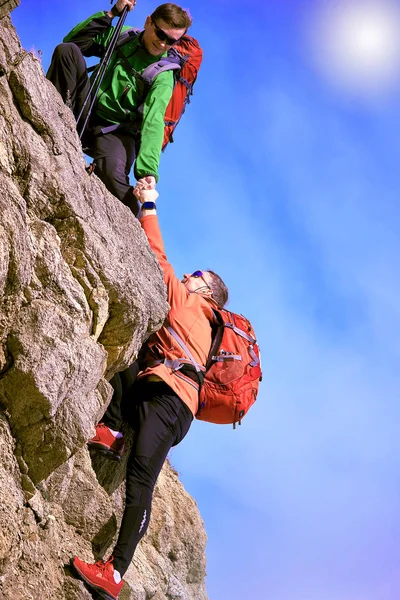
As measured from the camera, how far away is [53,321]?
6207 mm

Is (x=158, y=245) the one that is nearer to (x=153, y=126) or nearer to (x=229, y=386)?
(x=153, y=126)

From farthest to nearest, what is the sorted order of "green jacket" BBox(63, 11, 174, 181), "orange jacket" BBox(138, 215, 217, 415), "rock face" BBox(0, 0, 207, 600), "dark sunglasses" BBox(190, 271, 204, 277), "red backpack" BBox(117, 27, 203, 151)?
1. "dark sunglasses" BBox(190, 271, 204, 277)
2. "red backpack" BBox(117, 27, 203, 151)
3. "green jacket" BBox(63, 11, 174, 181)
4. "orange jacket" BBox(138, 215, 217, 415)
5. "rock face" BBox(0, 0, 207, 600)

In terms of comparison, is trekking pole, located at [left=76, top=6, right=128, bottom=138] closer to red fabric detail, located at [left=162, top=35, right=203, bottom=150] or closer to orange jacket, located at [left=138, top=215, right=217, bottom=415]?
red fabric detail, located at [left=162, top=35, right=203, bottom=150]

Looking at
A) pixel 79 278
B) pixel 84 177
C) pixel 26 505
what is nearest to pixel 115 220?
pixel 84 177

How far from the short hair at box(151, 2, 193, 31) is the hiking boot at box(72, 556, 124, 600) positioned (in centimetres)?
685

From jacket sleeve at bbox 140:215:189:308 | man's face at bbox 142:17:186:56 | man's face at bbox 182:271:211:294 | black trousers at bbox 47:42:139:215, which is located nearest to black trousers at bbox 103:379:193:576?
jacket sleeve at bbox 140:215:189:308

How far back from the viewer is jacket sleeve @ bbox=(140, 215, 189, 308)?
28.8 ft

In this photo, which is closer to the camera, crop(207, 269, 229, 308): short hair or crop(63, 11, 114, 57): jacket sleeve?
crop(63, 11, 114, 57): jacket sleeve

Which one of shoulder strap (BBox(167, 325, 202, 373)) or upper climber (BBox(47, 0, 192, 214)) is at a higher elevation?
upper climber (BBox(47, 0, 192, 214))

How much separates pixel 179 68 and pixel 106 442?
535 centimetres

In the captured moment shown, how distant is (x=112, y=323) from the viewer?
24.1 ft

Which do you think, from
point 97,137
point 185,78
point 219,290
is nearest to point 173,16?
point 185,78

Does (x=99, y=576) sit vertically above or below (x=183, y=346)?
below

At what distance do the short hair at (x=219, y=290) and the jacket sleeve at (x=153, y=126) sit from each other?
1994 mm
